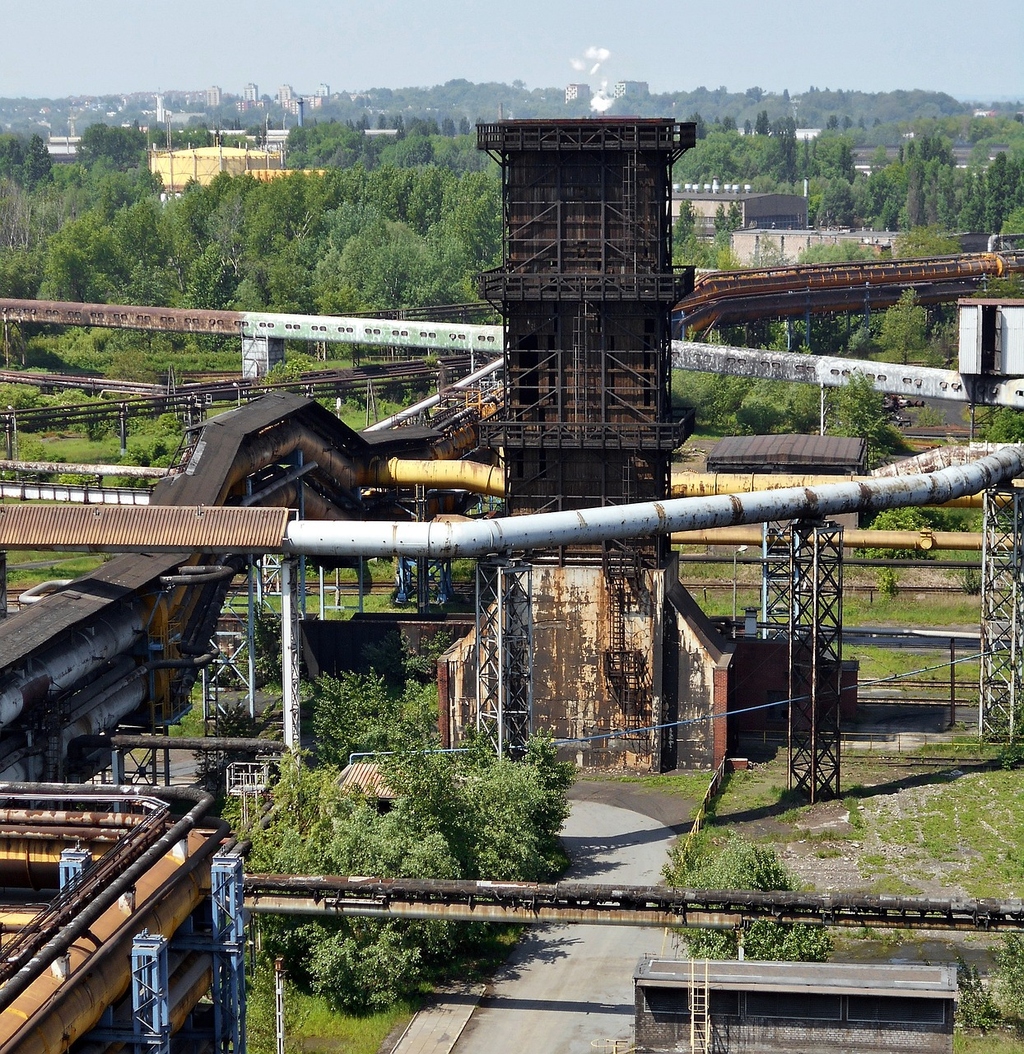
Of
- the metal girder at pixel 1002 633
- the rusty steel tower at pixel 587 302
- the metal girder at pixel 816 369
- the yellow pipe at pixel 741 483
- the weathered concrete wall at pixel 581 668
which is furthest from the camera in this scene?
the metal girder at pixel 816 369

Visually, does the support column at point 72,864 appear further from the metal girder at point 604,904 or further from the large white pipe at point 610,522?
the large white pipe at point 610,522

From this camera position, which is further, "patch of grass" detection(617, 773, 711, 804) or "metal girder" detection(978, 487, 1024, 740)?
"metal girder" detection(978, 487, 1024, 740)

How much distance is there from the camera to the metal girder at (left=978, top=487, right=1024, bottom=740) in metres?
37.5

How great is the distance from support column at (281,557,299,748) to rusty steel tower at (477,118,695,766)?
19.5 feet

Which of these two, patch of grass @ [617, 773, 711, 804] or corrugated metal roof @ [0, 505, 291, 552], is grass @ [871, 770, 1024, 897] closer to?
patch of grass @ [617, 773, 711, 804]

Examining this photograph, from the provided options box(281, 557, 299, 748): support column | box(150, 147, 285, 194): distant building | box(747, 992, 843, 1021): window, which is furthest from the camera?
box(150, 147, 285, 194): distant building

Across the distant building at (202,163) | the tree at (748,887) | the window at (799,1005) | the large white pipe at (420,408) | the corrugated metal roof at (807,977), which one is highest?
the distant building at (202,163)

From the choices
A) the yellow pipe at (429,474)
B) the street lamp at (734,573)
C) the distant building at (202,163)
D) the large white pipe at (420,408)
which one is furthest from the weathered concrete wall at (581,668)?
the distant building at (202,163)

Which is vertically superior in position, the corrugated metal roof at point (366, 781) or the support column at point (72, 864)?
the support column at point (72, 864)

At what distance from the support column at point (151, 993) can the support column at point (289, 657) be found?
1485cm

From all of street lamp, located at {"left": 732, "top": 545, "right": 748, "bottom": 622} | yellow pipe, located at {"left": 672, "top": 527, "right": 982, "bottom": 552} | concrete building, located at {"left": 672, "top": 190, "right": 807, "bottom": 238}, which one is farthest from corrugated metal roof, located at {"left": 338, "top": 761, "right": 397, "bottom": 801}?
concrete building, located at {"left": 672, "top": 190, "right": 807, "bottom": 238}

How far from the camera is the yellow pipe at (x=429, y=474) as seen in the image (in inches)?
1769

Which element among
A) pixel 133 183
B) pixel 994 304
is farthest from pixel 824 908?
pixel 133 183

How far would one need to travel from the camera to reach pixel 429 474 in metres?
45.2
